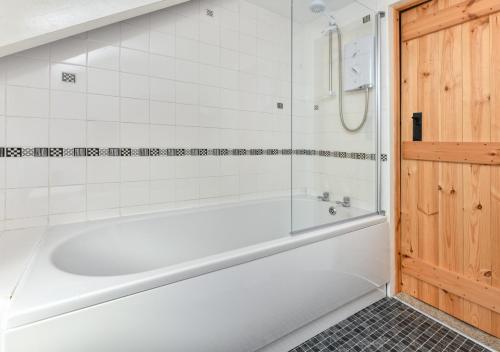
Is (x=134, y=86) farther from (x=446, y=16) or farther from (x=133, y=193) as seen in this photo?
(x=446, y=16)

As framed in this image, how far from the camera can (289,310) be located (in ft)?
4.59

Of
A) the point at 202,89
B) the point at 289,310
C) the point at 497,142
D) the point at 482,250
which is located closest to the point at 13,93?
the point at 202,89

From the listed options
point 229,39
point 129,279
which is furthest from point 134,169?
point 229,39

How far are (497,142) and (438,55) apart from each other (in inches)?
26.1

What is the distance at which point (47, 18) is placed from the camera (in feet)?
4.35

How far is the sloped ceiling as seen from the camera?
4.14 feet

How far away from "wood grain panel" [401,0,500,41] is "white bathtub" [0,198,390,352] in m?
1.30

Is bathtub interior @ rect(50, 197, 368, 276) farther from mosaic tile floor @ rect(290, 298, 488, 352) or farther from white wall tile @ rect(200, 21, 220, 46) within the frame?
white wall tile @ rect(200, 21, 220, 46)

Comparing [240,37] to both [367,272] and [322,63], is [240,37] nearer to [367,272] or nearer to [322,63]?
[322,63]

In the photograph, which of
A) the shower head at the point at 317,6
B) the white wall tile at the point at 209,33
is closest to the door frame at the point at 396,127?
the shower head at the point at 317,6

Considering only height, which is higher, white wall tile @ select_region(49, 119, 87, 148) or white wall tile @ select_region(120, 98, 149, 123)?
white wall tile @ select_region(120, 98, 149, 123)

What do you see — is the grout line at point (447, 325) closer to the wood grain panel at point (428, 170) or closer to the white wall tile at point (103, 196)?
A: the wood grain panel at point (428, 170)

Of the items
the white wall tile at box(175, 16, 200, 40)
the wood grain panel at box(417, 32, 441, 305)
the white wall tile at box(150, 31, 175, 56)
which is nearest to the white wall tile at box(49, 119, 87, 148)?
the white wall tile at box(150, 31, 175, 56)

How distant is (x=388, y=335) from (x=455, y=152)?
1168 mm
